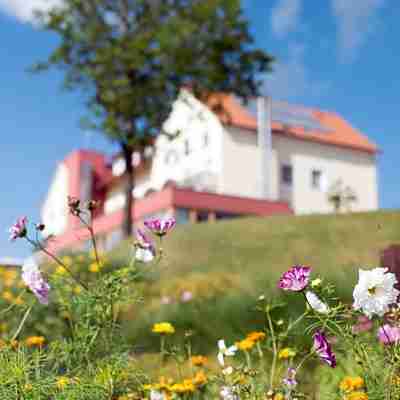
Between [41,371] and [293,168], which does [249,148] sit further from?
[41,371]

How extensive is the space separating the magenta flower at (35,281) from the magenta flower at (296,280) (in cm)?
104

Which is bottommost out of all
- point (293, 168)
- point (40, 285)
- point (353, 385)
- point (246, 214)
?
point (353, 385)

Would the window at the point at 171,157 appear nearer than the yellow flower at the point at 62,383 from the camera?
No

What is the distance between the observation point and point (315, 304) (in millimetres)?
1952

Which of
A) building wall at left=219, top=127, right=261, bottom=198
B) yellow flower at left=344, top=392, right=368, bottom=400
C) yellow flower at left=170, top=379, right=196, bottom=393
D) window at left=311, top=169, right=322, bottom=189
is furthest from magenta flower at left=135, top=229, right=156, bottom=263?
window at left=311, top=169, right=322, bottom=189

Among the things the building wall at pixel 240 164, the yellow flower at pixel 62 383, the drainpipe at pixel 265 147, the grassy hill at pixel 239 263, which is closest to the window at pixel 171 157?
the building wall at pixel 240 164

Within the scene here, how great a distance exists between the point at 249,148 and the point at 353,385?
27.7m

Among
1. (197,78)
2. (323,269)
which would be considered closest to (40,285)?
(323,269)

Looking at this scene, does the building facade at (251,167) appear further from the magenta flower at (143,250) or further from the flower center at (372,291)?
the flower center at (372,291)

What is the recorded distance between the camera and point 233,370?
8.31 ft

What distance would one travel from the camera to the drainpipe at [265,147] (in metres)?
29.6

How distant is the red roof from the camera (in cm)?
3094

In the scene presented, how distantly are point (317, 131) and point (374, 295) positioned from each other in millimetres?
31882

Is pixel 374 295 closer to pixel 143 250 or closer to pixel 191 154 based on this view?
pixel 143 250
